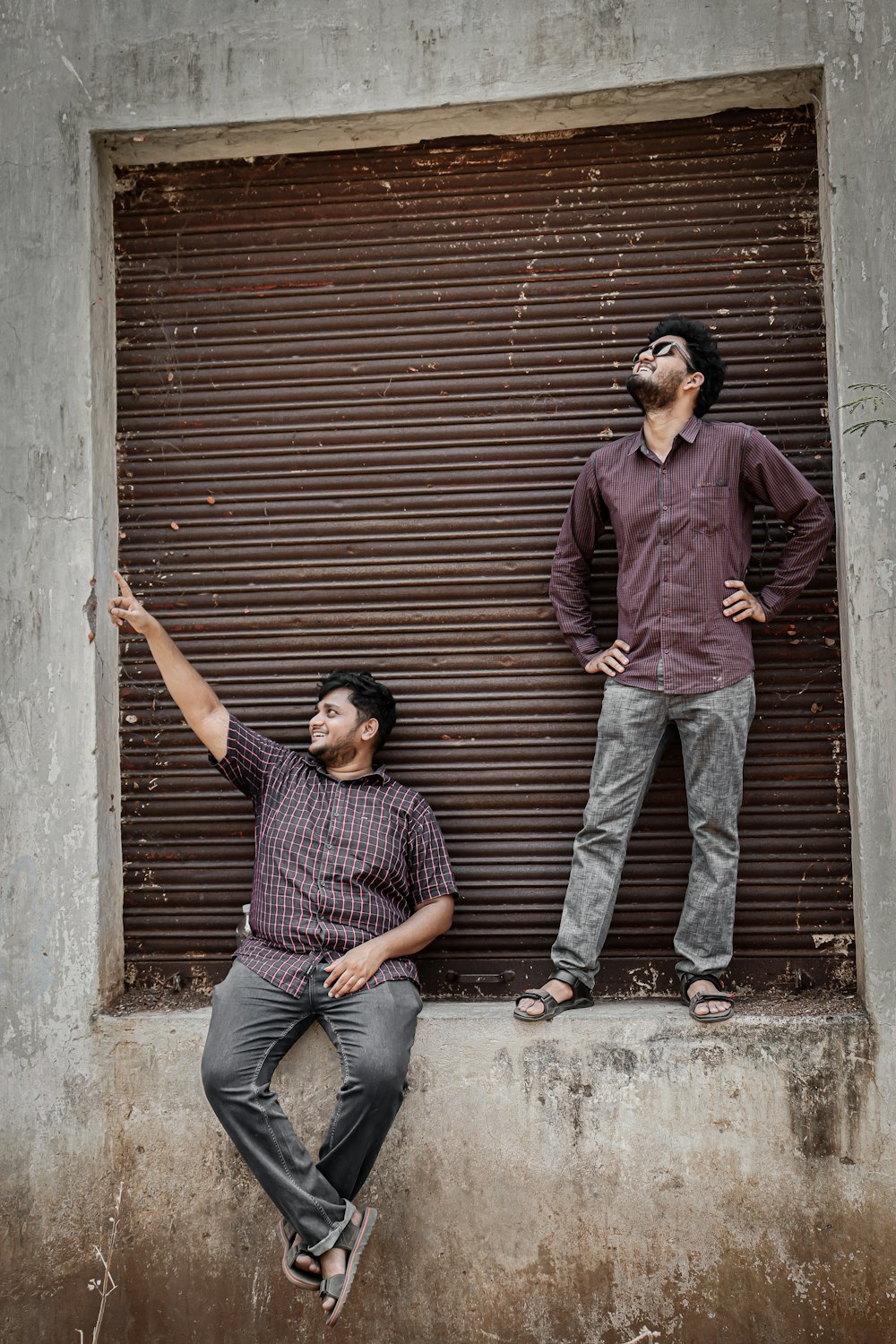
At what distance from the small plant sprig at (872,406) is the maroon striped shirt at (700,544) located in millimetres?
292

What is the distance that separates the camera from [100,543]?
4.09 meters

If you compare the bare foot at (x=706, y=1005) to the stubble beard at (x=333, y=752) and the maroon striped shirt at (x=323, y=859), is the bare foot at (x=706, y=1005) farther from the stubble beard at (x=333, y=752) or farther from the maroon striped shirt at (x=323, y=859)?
the stubble beard at (x=333, y=752)

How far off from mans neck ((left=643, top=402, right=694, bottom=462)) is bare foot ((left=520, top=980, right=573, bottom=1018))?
1920 millimetres

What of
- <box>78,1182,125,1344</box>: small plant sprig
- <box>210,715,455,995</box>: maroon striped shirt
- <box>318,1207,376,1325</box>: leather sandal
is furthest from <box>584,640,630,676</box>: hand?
<box>78,1182,125,1344</box>: small plant sprig

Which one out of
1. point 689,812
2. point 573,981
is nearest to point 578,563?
point 689,812

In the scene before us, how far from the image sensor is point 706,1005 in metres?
3.60

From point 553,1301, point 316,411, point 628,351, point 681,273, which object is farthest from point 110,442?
point 553,1301

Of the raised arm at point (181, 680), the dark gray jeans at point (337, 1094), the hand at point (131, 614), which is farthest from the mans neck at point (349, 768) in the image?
the hand at point (131, 614)

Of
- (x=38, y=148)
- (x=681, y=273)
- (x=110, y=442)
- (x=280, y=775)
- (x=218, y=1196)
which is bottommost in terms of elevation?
(x=218, y=1196)

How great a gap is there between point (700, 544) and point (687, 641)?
347 millimetres

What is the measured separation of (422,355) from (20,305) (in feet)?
5.17

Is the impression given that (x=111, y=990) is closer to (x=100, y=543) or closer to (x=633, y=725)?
(x=100, y=543)

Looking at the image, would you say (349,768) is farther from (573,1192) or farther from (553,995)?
(573,1192)

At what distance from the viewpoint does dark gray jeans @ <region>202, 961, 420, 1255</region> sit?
3289mm
